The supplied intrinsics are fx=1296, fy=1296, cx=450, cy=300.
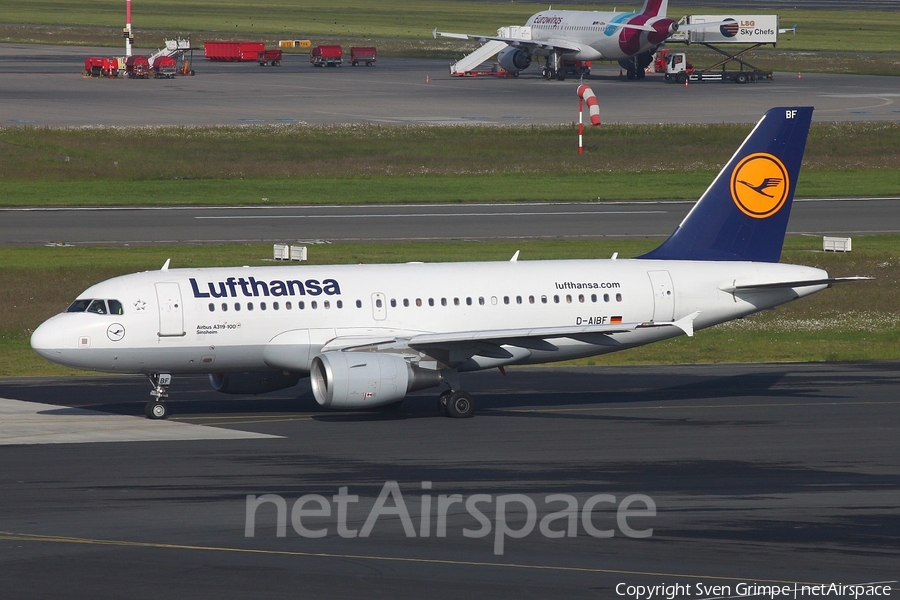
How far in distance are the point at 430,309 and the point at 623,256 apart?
23206 millimetres

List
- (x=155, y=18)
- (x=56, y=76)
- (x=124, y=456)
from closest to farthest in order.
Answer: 1. (x=124, y=456)
2. (x=56, y=76)
3. (x=155, y=18)

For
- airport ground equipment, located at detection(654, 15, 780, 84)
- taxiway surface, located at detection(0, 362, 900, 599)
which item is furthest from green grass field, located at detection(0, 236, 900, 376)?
airport ground equipment, located at detection(654, 15, 780, 84)

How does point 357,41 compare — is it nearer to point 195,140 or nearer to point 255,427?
point 195,140

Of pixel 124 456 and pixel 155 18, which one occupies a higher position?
pixel 155 18

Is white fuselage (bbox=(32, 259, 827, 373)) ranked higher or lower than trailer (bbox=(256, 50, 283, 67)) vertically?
lower

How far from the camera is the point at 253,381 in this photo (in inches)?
1390

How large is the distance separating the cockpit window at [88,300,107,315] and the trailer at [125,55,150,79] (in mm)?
94584

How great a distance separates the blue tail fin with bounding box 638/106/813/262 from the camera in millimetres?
37906

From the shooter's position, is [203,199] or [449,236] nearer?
[449,236]

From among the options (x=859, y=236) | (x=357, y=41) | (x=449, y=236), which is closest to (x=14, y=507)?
(x=449, y=236)

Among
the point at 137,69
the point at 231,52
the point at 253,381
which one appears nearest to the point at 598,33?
the point at 137,69

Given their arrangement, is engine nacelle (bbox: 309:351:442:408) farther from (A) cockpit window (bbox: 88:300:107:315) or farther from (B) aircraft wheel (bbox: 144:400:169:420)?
(A) cockpit window (bbox: 88:300:107:315)

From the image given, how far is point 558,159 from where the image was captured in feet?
271

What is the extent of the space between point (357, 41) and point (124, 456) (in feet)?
469
